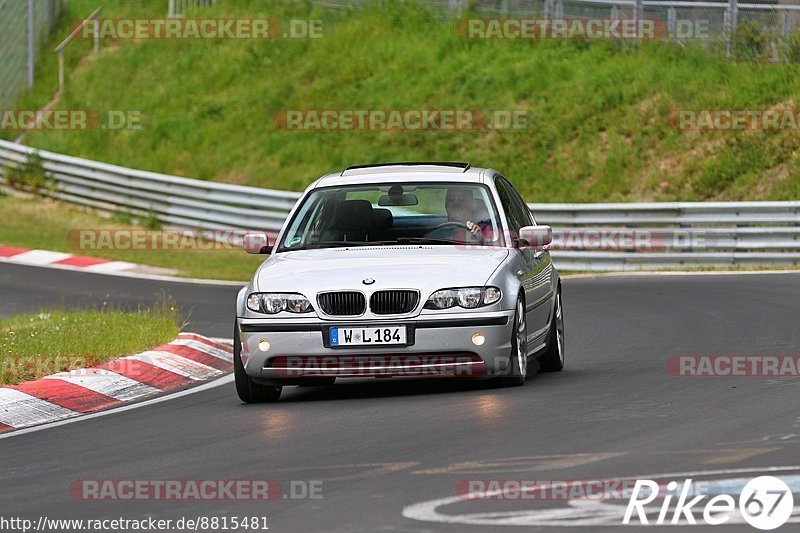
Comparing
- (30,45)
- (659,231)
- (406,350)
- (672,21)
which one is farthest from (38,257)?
(30,45)

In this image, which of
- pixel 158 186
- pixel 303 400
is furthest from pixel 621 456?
pixel 158 186

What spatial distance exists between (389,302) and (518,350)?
0.97m

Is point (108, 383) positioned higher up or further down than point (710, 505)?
further down

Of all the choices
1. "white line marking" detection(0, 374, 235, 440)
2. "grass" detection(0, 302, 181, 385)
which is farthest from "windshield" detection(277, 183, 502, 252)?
"grass" detection(0, 302, 181, 385)

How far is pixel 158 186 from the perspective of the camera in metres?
29.6

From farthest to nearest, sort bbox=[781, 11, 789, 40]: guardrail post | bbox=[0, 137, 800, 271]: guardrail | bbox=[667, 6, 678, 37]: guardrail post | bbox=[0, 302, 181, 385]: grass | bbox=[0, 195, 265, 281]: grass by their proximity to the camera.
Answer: bbox=[667, 6, 678, 37]: guardrail post < bbox=[781, 11, 789, 40]: guardrail post < bbox=[0, 195, 265, 281]: grass < bbox=[0, 137, 800, 271]: guardrail < bbox=[0, 302, 181, 385]: grass

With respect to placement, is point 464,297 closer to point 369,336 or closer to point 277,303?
A: point 369,336

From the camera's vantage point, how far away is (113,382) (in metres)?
11.4

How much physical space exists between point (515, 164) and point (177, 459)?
22.6m

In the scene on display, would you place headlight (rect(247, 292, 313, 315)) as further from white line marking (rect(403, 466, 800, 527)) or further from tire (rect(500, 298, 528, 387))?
white line marking (rect(403, 466, 800, 527))

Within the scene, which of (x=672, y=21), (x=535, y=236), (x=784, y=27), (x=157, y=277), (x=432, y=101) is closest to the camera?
(x=535, y=236)

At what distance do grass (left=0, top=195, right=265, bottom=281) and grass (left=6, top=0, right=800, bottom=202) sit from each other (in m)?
3.78

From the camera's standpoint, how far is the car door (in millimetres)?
10992

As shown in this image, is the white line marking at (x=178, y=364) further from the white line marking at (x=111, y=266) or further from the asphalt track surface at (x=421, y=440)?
the white line marking at (x=111, y=266)
